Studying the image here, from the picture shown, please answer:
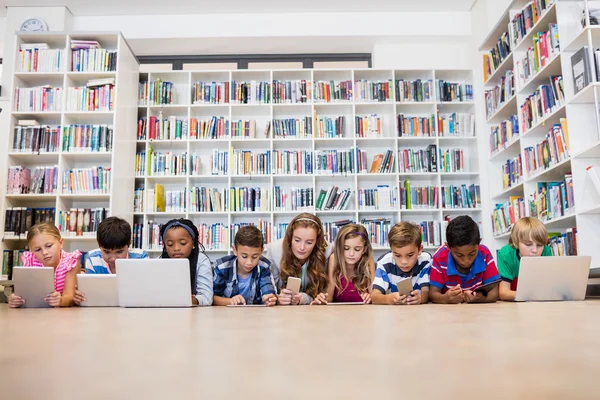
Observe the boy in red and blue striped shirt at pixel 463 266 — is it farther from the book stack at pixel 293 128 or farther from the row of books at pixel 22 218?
the row of books at pixel 22 218

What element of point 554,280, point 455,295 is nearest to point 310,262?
point 455,295

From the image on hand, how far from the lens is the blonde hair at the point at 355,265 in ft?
8.30

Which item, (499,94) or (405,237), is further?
(499,94)

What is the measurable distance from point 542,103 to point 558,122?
171 mm

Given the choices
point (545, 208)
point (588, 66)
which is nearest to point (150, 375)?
point (588, 66)

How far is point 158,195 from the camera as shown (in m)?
4.82

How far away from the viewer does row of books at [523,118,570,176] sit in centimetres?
331

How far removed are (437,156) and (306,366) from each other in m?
4.71

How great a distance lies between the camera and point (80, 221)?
4.34 m

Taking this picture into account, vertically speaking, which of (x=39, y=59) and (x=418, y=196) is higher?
(x=39, y=59)

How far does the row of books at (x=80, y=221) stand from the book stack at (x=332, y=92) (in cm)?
225

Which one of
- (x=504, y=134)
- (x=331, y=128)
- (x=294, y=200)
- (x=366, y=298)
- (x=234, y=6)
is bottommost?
(x=366, y=298)

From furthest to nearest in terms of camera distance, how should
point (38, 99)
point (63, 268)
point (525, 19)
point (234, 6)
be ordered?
point (234, 6) → point (38, 99) → point (525, 19) → point (63, 268)

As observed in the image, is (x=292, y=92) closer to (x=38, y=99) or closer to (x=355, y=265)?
(x=38, y=99)
